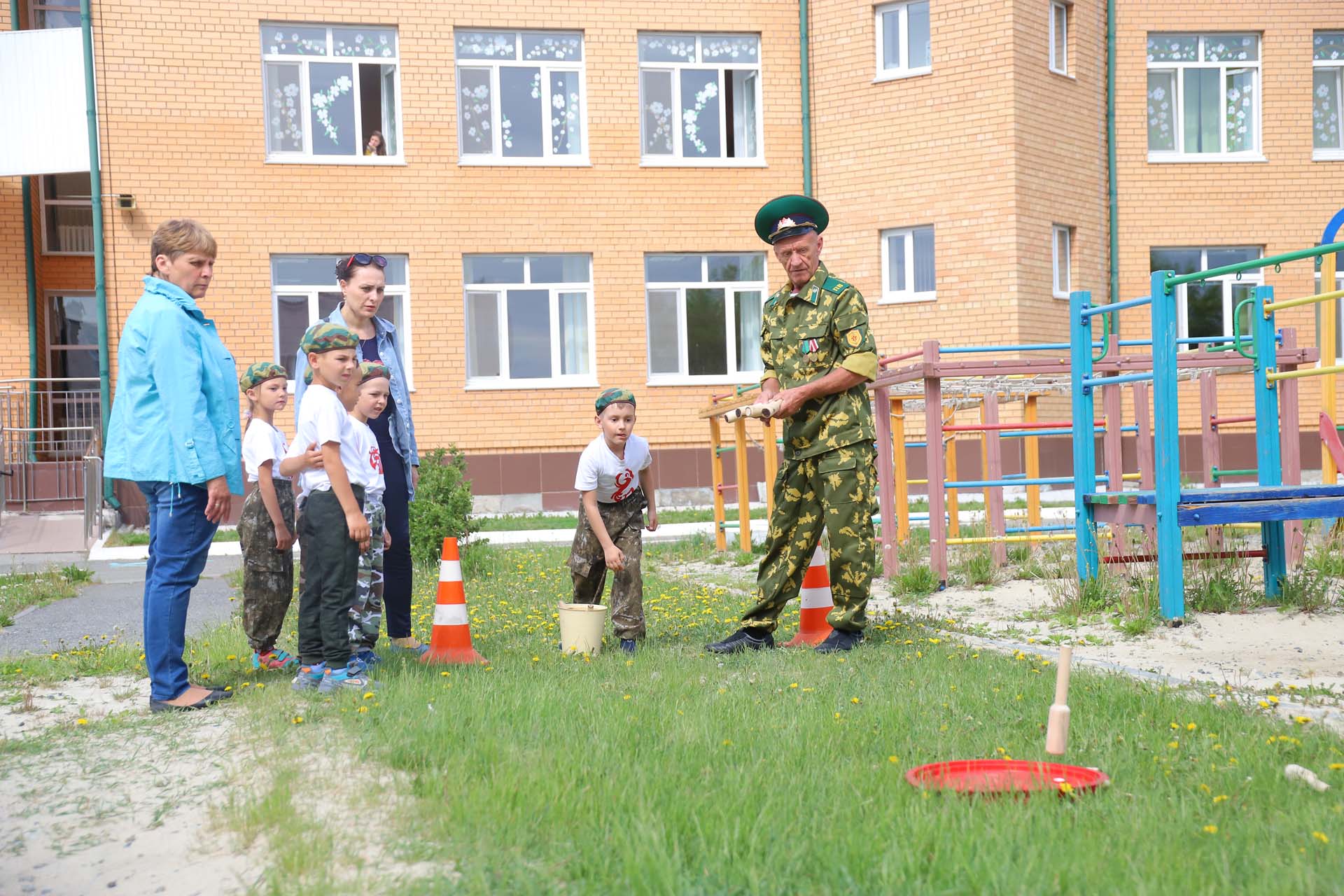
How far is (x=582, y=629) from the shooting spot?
6113mm

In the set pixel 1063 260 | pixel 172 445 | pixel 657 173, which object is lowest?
pixel 172 445

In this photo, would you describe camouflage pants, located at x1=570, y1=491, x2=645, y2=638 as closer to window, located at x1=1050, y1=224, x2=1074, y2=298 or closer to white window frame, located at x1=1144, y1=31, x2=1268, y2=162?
window, located at x1=1050, y1=224, x2=1074, y2=298

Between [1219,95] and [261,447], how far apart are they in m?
18.8

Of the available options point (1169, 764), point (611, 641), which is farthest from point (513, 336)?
point (1169, 764)

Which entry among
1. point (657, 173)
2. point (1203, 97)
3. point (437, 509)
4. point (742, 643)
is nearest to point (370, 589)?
point (742, 643)

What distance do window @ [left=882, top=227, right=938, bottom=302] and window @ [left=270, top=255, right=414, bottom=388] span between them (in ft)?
23.6

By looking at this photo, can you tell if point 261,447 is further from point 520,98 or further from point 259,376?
point 520,98

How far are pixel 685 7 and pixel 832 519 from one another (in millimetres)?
15124

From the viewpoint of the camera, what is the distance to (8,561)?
1536 centimetres

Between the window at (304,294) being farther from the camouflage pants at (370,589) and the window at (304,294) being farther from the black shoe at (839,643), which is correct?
the black shoe at (839,643)

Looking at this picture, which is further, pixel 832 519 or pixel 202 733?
pixel 832 519

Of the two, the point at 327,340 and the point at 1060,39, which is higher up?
the point at 1060,39

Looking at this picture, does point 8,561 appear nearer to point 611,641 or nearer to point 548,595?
point 548,595

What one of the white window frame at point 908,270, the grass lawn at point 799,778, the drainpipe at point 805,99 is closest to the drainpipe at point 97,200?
the drainpipe at point 805,99
